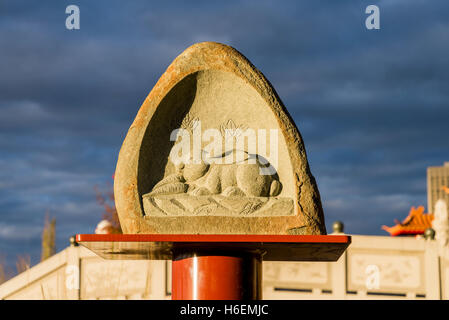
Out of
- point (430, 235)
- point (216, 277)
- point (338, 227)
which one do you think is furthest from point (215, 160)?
point (430, 235)

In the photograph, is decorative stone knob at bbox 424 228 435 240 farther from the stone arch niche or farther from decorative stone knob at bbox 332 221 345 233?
the stone arch niche

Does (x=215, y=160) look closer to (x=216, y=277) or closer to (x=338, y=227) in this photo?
(x=216, y=277)

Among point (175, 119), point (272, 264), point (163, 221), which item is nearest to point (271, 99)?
point (175, 119)

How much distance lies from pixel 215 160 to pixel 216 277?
1045 mm

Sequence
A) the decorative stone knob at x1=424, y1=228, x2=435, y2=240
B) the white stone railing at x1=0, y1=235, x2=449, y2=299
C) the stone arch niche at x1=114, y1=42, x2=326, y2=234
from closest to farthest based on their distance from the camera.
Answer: the stone arch niche at x1=114, y1=42, x2=326, y2=234
the white stone railing at x1=0, y1=235, x2=449, y2=299
the decorative stone knob at x1=424, y1=228, x2=435, y2=240

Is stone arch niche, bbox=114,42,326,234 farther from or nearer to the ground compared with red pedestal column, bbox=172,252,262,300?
farther from the ground

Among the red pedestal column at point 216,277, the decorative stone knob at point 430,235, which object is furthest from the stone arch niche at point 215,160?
the decorative stone knob at point 430,235

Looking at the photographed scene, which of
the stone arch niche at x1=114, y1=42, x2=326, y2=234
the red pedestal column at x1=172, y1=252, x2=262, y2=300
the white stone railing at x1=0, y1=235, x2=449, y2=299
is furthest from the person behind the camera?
the white stone railing at x1=0, y1=235, x2=449, y2=299

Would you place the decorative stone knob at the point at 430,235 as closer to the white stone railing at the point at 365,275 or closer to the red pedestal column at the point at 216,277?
the white stone railing at the point at 365,275

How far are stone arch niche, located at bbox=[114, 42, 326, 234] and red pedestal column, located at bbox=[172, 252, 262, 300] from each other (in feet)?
0.73

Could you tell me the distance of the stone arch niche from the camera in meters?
4.77

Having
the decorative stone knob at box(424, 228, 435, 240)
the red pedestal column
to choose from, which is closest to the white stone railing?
the decorative stone knob at box(424, 228, 435, 240)

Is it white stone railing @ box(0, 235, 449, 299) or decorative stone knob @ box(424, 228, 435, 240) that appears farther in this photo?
decorative stone knob @ box(424, 228, 435, 240)
